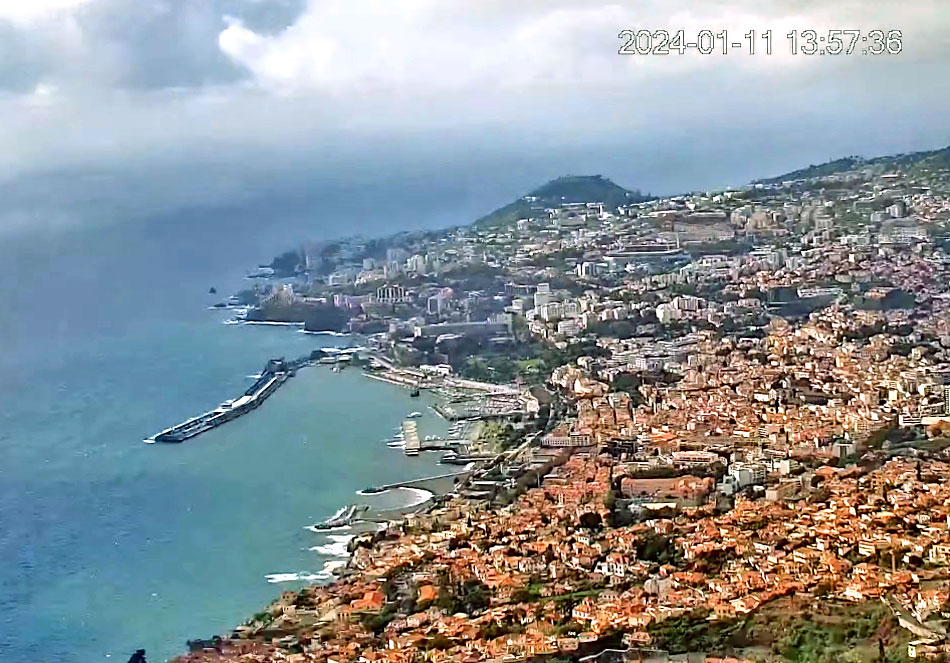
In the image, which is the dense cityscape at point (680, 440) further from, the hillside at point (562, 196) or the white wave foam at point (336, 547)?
the hillside at point (562, 196)

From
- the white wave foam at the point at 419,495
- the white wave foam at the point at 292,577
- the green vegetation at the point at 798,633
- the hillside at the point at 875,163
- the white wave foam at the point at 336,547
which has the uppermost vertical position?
the hillside at the point at 875,163

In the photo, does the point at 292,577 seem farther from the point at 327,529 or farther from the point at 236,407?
the point at 236,407

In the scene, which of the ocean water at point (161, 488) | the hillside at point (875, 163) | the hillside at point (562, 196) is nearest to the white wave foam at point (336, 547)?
the ocean water at point (161, 488)

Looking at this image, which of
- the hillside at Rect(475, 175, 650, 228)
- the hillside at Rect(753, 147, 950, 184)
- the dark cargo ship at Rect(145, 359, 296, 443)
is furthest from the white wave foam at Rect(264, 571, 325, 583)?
the hillside at Rect(475, 175, 650, 228)

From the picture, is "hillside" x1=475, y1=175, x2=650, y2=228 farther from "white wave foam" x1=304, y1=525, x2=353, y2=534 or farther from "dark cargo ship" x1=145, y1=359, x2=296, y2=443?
"white wave foam" x1=304, y1=525, x2=353, y2=534

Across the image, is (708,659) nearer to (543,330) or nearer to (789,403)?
(789,403)

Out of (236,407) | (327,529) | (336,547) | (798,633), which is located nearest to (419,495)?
(327,529)

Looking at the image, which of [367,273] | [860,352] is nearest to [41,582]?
[860,352]
